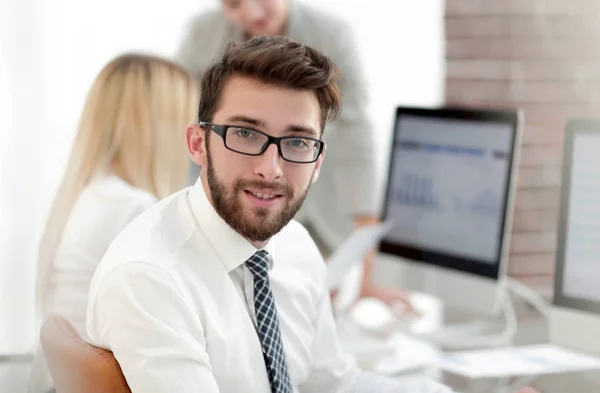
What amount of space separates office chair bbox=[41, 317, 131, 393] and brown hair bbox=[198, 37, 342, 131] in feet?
1.07

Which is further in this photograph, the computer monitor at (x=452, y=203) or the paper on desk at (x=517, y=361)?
the computer monitor at (x=452, y=203)

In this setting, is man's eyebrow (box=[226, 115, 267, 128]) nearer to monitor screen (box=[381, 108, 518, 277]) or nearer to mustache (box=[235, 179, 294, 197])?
mustache (box=[235, 179, 294, 197])

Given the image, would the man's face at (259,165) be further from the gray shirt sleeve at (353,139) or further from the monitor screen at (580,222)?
the gray shirt sleeve at (353,139)

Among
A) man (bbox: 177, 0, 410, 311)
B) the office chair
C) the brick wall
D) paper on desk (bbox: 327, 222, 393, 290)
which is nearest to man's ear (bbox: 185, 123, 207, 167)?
the office chair

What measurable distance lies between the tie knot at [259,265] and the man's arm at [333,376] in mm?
187

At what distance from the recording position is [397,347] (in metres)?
1.78

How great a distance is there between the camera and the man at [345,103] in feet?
7.39

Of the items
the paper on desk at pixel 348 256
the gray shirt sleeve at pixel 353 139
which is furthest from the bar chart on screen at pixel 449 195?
the gray shirt sleeve at pixel 353 139

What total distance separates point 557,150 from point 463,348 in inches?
50.6

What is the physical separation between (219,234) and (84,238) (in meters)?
0.30

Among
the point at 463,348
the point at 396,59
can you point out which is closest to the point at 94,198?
the point at 463,348

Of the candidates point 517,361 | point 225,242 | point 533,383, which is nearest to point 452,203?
point 517,361

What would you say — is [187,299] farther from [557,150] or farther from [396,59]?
[396,59]

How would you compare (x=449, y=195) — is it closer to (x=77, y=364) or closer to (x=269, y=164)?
(x=269, y=164)
